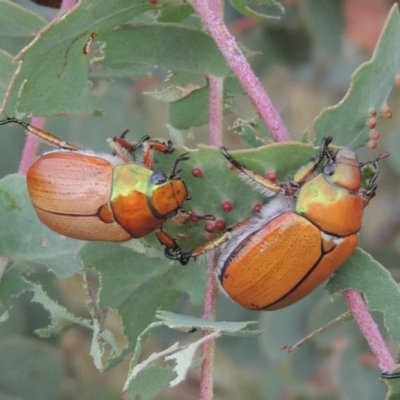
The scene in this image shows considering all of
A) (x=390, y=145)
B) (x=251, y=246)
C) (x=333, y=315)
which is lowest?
(x=333, y=315)

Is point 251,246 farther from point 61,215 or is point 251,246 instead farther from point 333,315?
point 333,315

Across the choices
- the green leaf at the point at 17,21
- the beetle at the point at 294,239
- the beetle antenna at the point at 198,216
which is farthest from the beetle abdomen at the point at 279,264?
the green leaf at the point at 17,21

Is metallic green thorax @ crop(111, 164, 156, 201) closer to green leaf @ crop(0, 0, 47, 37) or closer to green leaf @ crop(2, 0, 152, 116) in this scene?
green leaf @ crop(2, 0, 152, 116)

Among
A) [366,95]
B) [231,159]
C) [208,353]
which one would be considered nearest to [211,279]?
[208,353]

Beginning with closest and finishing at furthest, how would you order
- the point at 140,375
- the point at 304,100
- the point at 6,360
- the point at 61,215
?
the point at 140,375 → the point at 61,215 → the point at 6,360 → the point at 304,100

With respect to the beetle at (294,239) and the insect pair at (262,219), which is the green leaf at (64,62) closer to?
the insect pair at (262,219)

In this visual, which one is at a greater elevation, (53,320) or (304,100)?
(53,320)

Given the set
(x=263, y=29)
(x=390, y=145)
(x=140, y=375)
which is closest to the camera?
(x=140, y=375)

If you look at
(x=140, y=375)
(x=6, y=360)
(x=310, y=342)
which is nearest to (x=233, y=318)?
(x=310, y=342)
